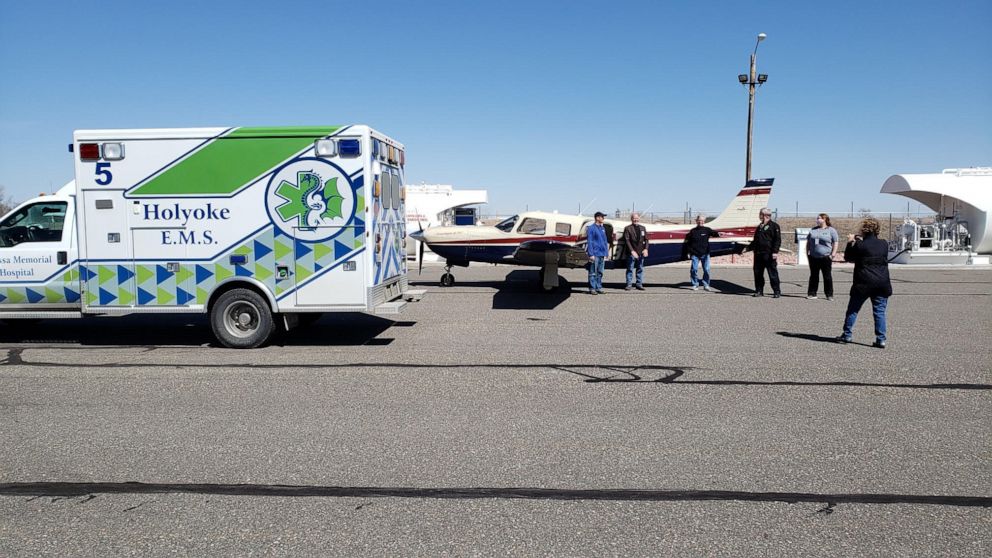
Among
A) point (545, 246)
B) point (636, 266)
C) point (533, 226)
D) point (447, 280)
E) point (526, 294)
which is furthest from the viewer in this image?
point (447, 280)

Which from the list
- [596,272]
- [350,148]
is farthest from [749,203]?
[350,148]

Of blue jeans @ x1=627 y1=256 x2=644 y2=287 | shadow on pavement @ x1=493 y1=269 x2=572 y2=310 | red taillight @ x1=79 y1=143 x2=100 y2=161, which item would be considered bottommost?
shadow on pavement @ x1=493 y1=269 x2=572 y2=310

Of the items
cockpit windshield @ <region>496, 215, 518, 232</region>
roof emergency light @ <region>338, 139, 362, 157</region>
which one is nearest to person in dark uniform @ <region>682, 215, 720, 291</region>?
cockpit windshield @ <region>496, 215, 518, 232</region>

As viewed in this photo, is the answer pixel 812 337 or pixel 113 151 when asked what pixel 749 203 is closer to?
pixel 812 337

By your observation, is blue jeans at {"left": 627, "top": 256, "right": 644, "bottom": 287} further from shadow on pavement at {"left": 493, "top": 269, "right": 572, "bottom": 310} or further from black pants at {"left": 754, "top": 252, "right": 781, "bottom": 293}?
black pants at {"left": 754, "top": 252, "right": 781, "bottom": 293}

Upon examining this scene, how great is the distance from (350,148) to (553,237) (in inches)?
335

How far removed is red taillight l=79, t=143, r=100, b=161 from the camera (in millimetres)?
8953

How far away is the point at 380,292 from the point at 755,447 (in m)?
5.50

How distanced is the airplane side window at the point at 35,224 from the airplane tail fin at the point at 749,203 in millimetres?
14105

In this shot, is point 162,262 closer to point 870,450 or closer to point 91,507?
point 91,507

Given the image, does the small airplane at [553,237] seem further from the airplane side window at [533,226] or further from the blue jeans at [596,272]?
the blue jeans at [596,272]

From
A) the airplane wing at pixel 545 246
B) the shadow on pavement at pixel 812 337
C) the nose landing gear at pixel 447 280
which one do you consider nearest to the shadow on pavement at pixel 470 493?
the shadow on pavement at pixel 812 337

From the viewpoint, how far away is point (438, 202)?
36250 millimetres

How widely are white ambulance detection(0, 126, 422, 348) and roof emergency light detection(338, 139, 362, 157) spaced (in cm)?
1
